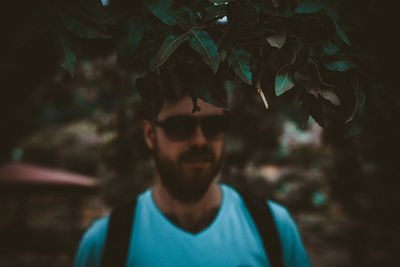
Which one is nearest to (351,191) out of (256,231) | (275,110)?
(275,110)

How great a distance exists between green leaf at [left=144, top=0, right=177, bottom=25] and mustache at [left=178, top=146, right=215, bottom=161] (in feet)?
3.13

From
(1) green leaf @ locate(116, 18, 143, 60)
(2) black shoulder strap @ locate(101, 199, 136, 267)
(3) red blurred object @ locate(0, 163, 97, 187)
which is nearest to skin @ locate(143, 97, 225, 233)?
(2) black shoulder strap @ locate(101, 199, 136, 267)

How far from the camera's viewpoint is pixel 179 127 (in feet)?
5.53

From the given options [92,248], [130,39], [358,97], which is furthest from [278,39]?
[92,248]

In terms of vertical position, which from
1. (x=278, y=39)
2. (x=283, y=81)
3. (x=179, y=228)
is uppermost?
(x=278, y=39)

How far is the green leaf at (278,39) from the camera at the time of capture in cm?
76

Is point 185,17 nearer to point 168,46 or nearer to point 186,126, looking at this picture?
point 168,46

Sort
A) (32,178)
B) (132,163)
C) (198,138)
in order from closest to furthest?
(198,138)
(132,163)
(32,178)

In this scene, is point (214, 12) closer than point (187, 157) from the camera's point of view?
Yes

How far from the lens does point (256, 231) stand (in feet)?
5.67

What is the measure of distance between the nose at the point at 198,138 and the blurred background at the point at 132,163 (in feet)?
2.89

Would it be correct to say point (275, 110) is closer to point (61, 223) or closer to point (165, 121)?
point (165, 121)

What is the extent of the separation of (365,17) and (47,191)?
6860mm

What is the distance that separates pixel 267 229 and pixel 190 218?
47 centimetres
